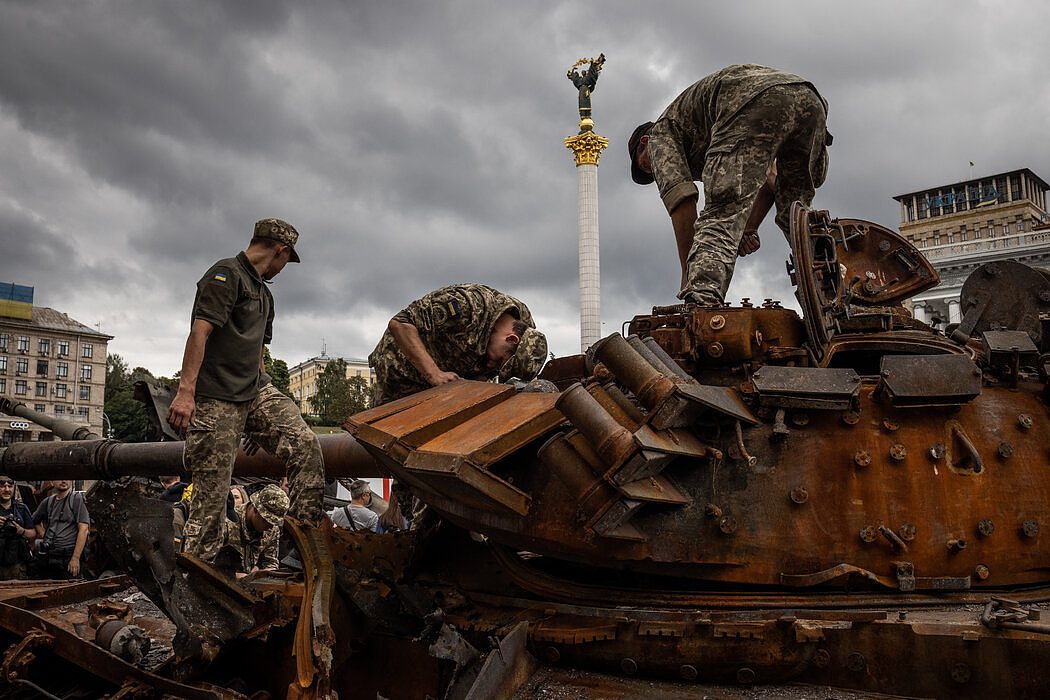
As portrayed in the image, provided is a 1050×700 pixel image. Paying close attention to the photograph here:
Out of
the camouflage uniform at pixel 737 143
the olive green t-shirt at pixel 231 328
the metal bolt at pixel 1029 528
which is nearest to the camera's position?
the metal bolt at pixel 1029 528

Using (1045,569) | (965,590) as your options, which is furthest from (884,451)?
(1045,569)

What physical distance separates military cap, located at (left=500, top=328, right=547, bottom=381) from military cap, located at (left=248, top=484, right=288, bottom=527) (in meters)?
3.36

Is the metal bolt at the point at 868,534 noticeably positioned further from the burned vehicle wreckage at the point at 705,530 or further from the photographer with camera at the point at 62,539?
the photographer with camera at the point at 62,539

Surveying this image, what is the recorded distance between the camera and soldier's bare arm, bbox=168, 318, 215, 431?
4809 millimetres

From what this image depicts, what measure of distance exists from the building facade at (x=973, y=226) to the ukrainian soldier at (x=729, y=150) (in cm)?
1353

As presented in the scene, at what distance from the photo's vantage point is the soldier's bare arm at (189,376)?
4.81m

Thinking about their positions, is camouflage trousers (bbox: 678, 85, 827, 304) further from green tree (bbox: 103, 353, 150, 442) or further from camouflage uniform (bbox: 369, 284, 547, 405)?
green tree (bbox: 103, 353, 150, 442)

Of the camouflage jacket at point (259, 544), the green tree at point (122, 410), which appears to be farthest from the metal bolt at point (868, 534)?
the green tree at point (122, 410)

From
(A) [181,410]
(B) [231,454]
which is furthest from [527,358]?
(A) [181,410]

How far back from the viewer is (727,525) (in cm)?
337

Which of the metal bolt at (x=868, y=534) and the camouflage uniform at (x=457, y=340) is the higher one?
the camouflage uniform at (x=457, y=340)

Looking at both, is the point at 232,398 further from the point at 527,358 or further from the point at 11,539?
the point at 11,539

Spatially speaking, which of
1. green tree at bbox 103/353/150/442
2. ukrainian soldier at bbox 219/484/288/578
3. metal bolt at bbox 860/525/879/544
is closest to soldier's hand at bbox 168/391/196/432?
ukrainian soldier at bbox 219/484/288/578

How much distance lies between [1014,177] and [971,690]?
6199cm
